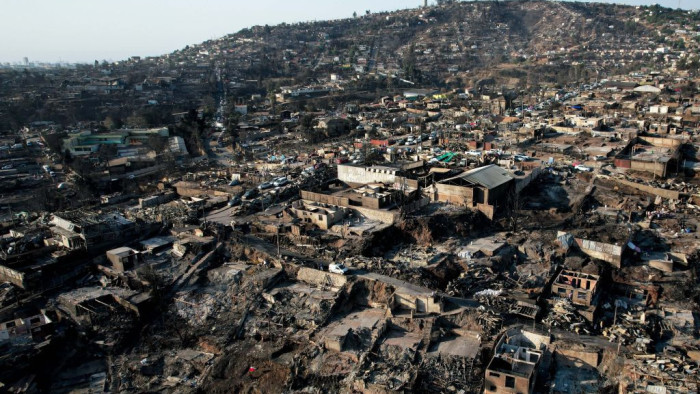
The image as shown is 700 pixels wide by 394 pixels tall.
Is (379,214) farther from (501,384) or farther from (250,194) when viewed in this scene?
(501,384)

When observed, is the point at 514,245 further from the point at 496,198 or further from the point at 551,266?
the point at 496,198

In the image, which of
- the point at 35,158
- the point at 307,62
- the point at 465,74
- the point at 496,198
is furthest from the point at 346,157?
the point at 307,62

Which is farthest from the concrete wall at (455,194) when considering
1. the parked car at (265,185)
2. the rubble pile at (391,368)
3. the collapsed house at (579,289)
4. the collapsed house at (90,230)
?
the collapsed house at (90,230)

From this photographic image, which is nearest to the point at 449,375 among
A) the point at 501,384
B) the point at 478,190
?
the point at 501,384

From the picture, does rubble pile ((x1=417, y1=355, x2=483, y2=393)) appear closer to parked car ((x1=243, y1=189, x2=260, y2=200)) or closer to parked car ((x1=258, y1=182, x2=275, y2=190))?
parked car ((x1=243, y1=189, x2=260, y2=200))

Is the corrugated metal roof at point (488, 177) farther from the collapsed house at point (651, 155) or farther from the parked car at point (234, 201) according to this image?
the parked car at point (234, 201)

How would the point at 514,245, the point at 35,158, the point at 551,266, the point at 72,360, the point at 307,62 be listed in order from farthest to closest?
1. the point at 307,62
2. the point at 35,158
3. the point at 514,245
4. the point at 551,266
5. the point at 72,360
